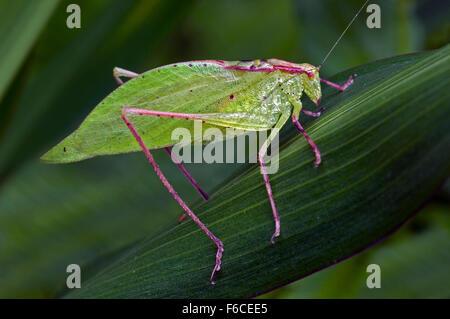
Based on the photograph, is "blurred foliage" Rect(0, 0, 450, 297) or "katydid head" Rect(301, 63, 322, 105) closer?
"katydid head" Rect(301, 63, 322, 105)

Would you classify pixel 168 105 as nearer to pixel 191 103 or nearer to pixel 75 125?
pixel 191 103

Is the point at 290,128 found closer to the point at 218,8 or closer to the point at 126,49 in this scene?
the point at 126,49

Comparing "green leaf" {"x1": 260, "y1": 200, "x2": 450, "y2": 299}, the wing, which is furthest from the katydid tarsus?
"green leaf" {"x1": 260, "y1": 200, "x2": 450, "y2": 299}

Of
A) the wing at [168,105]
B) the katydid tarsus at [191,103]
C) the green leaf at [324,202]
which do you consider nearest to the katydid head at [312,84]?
the katydid tarsus at [191,103]

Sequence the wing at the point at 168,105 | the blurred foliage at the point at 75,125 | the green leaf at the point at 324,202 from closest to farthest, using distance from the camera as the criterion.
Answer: the green leaf at the point at 324,202, the wing at the point at 168,105, the blurred foliage at the point at 75,125

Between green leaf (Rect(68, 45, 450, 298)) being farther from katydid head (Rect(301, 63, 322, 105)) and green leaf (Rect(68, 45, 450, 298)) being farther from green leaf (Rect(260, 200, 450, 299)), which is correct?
green leaf (Rect(260, 200, 450, 299))

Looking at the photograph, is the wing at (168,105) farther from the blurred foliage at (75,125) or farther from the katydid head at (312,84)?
the blurred foliage at (75,125)
